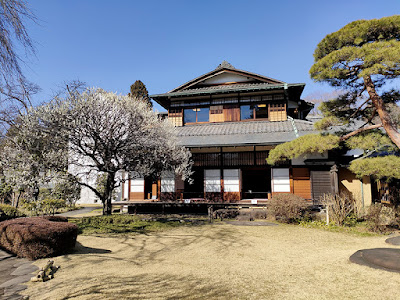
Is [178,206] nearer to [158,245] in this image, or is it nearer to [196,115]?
[196,115]

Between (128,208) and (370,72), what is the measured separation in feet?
49.4

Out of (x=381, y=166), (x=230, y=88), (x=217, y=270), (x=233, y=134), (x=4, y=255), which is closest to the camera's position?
(x=217, y=270)

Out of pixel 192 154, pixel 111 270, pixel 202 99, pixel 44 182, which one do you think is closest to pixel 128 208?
pixel 192 154

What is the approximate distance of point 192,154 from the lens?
1758 centimetres

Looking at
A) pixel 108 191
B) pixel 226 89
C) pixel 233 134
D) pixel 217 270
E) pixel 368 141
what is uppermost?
pixel 226 89

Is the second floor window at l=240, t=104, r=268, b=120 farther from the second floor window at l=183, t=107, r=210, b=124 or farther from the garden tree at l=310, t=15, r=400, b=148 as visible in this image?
the garden tree at l=310, t=15, r=400, b=148

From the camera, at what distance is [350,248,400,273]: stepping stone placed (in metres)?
5.54

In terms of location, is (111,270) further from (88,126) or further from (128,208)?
(128,208)

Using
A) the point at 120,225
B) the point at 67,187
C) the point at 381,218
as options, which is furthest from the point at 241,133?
the point at 67,187

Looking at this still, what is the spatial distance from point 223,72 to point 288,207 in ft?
39.6

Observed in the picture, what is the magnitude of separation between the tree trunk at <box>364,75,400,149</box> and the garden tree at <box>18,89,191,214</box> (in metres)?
9.28

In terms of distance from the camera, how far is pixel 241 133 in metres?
17.0

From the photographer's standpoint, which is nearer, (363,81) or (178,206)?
(363,81)

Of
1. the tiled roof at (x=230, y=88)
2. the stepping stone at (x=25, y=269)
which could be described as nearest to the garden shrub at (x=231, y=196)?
the tiled roof at (x=230, y=88)
